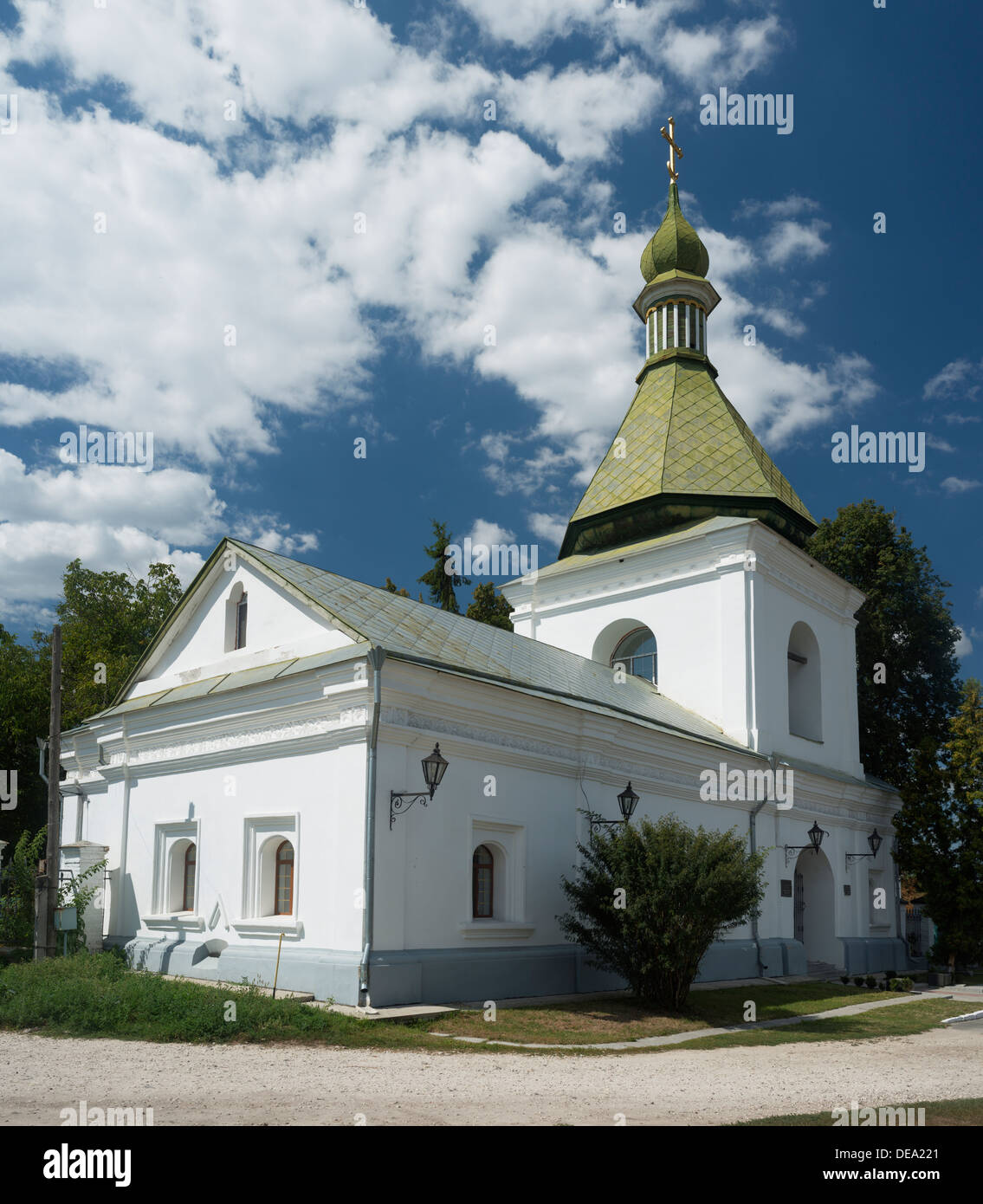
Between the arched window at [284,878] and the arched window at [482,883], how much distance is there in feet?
7.72

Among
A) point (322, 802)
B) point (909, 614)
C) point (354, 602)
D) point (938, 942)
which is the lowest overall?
point (938, 942)

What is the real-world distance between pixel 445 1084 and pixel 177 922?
7.53 meters

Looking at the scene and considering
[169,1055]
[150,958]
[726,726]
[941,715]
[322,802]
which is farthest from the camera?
[941,715]

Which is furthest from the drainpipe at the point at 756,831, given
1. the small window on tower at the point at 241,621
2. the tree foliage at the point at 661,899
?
the small window on tower at the point at 241,621

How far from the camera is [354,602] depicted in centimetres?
1483

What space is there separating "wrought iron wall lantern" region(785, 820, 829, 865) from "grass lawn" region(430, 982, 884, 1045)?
3.57 meters

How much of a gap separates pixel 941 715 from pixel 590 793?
18556mm

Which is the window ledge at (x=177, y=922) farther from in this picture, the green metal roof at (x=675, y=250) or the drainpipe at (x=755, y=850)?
the green metal roof at (x=675, y=250)

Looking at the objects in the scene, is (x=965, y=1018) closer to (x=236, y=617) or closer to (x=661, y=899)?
(x=661, y=899)

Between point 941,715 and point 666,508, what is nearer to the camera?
point 666,508

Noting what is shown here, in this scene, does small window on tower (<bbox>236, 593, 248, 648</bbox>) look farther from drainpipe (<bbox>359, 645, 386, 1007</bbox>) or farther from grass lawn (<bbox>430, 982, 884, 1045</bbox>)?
grass lawn (<bbox>430, 982, 884, 1045</bbox>)

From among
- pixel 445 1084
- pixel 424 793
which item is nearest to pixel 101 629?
pixel 424 793

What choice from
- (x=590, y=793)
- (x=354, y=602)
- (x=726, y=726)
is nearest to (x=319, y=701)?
(x=354, y=602)
